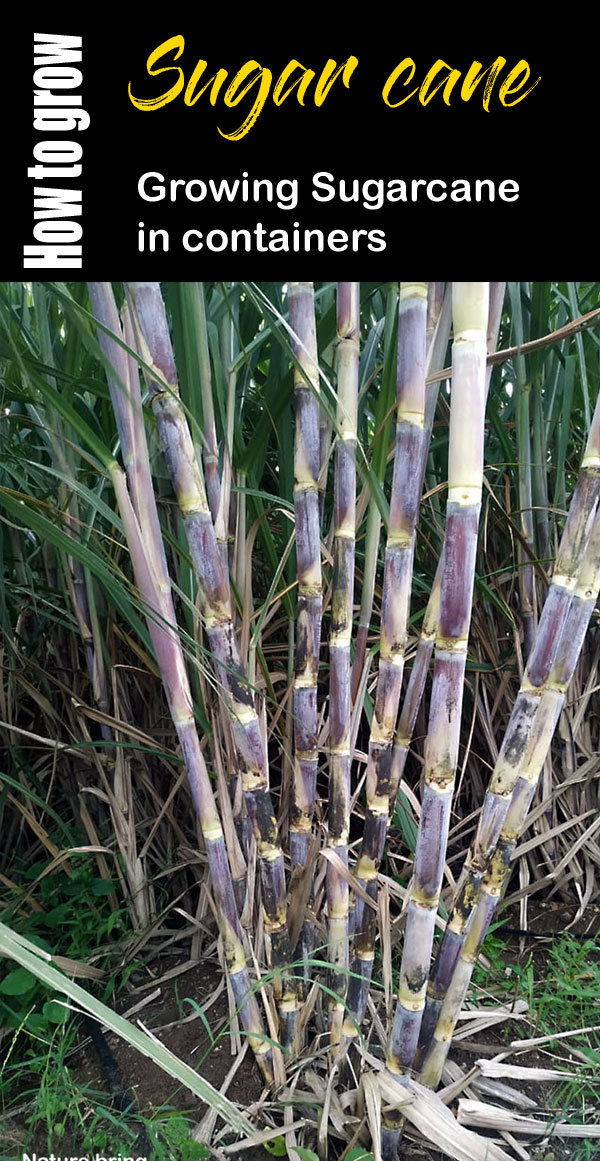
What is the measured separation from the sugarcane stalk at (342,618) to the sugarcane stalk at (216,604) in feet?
0.16

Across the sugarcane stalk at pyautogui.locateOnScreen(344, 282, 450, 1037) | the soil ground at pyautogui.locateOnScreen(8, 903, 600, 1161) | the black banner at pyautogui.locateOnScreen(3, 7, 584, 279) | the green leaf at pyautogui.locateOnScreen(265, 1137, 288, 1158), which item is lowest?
the soil ground at pyautogui.locateOnScreen(8, 903, 600, 1161)

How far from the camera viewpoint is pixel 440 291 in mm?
700

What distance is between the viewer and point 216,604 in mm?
667

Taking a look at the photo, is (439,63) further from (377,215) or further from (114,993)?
(114,993)

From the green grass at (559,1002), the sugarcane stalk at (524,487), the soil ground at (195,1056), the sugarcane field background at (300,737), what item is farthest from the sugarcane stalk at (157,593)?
the sugarcane stalk at (524,487)

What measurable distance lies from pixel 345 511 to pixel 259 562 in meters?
0.42

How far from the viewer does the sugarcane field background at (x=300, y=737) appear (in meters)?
0.65

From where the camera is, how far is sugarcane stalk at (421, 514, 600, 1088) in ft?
2.32

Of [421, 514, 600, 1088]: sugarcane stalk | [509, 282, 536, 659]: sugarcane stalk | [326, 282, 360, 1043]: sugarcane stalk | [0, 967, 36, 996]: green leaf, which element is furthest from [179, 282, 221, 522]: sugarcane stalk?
[0, 967, 36, 996]: green leaf

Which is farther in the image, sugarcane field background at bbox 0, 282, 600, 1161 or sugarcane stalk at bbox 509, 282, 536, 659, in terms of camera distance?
sugarcane stalk at bbox 509, 282, 536, 659

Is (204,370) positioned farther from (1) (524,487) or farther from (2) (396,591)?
(1) (524,487)

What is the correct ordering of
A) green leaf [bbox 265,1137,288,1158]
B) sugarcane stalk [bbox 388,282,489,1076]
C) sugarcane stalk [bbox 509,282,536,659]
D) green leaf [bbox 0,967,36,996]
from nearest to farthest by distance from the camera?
sugarcane stalk [bbox 388,282,489,1076]
green leaf [bbox 265,1137,288,1158]
green leaf [bbox 0,967,36,996]
sugarcane stalk [bbox 509,282,536,659]

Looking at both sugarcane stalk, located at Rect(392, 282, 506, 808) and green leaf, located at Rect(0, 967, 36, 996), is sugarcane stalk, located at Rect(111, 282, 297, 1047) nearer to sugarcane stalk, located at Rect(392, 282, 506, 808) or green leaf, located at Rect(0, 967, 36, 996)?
sugarcane stalk, located at Rect(392, 282, 506, 808)

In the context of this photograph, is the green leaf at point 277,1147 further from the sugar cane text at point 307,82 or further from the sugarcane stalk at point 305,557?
the sugar cane text at point 307,82
